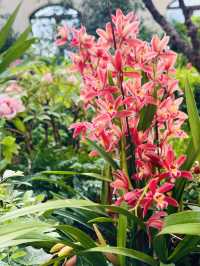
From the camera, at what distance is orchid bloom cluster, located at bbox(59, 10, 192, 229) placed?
125cm

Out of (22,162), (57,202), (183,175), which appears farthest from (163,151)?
(22,162)

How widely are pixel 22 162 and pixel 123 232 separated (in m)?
1.34

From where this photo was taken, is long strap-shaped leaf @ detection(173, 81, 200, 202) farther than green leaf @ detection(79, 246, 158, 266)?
Yes

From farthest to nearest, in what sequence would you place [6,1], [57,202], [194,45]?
1. [6,1]
2. [194,45]
3. [57,202]

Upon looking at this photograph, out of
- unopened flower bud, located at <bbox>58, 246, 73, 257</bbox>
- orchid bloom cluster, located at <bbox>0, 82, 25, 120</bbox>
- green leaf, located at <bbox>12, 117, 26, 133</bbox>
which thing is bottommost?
green leaf, located at <bbox>12, 117, 26, 133</bbox>

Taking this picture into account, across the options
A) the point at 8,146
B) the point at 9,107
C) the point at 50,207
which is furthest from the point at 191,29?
the point at 50,207

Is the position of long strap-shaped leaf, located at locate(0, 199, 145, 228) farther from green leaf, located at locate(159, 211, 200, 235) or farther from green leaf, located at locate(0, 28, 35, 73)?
green leaf, located at locate(0, 28, 35, 73)

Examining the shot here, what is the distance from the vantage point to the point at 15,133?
8.74 ft

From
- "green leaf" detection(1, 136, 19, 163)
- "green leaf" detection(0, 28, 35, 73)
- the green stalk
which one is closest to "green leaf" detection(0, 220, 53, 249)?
the green stalk

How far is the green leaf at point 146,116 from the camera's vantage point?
51.4 inches

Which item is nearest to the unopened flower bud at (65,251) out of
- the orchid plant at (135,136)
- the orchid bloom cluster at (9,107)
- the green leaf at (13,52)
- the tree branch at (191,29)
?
the orchid plant at (135,136)

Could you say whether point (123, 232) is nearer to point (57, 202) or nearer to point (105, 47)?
point (57, 202)

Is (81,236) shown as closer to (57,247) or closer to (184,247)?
(57,247)

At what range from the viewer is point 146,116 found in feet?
4.31
